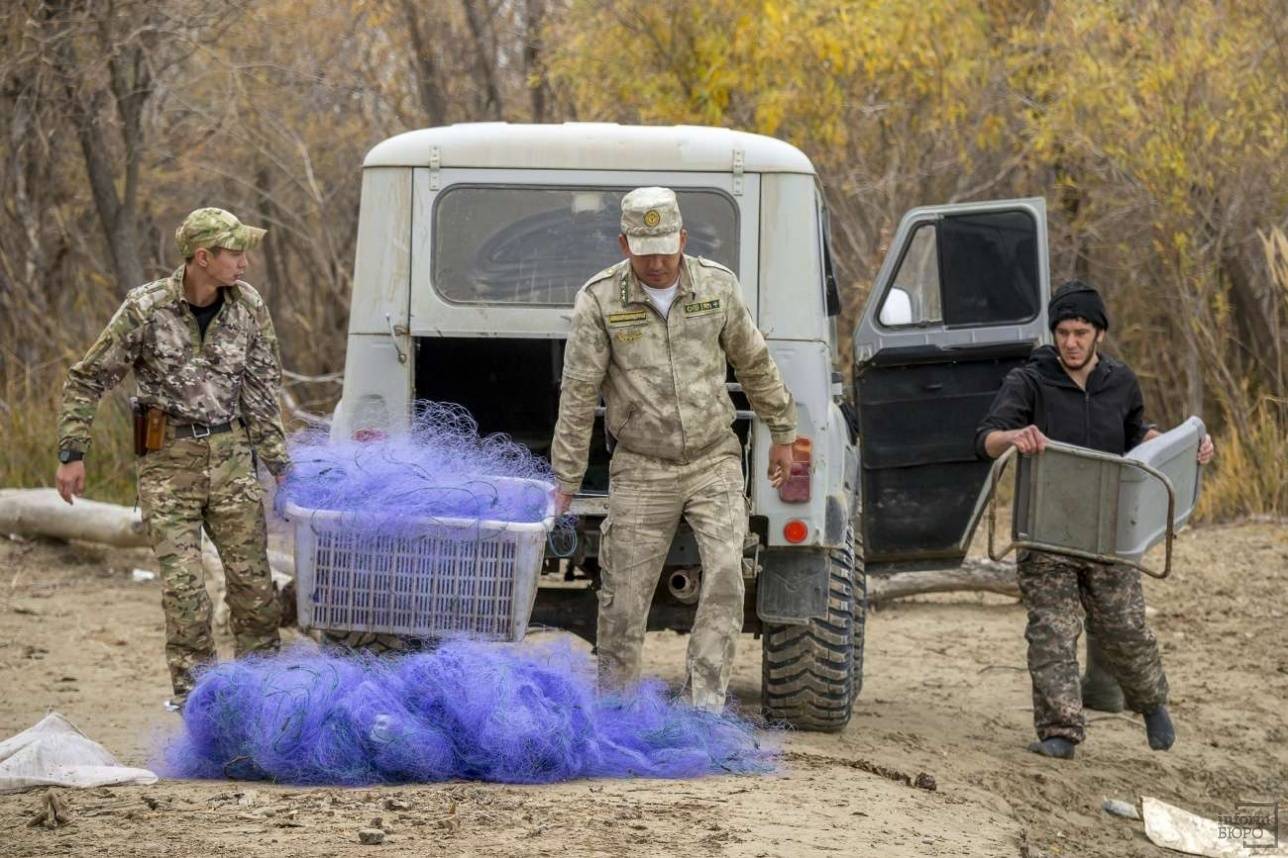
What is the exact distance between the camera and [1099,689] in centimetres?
794

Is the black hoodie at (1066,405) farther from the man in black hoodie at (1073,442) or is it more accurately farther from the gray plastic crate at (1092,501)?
the gray plastic crate at (1092,501)

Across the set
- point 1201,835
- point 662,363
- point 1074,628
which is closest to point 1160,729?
point 1074,628

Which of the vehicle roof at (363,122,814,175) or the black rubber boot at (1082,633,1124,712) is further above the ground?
the vehicle roof at (363,122,814,175)

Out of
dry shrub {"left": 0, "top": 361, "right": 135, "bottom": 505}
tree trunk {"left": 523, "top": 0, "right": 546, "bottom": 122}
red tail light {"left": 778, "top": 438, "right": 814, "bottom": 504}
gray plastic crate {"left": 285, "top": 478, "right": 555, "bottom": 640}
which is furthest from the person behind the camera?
tree trunk {"left": 523, "top": 0, "right": 546, "bottom": 122}

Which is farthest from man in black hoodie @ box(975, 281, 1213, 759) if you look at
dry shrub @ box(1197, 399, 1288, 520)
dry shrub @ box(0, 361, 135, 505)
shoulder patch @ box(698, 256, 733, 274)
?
dry shrub @ box(0, 361, 135, 505)

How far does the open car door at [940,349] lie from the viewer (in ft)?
24.5

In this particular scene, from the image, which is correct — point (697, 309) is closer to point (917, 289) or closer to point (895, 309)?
point (895, 309)

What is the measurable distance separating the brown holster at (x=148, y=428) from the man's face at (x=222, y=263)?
1.56 feet

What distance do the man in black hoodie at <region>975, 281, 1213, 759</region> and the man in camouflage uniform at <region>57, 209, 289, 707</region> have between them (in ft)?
8.31

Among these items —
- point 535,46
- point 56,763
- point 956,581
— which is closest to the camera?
point 56,763

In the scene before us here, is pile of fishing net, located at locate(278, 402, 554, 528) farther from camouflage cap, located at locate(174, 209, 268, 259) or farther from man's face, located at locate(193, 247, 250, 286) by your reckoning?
camouflage cap, located at locate(174, 209, 268, 259)

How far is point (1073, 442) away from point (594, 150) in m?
1.96

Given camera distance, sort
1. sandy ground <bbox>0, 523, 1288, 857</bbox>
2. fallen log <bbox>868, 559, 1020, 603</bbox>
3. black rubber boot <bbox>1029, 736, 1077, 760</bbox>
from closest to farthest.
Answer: sandy ground <bbox>0, 523, 1288, 857</bbox>, black rubber boot <bbox>1029, 736, 1077, 760</bbox>, fallen log <bbox>868, 559, 1020, 603</bbox>

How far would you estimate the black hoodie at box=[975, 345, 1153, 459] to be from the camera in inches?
258
